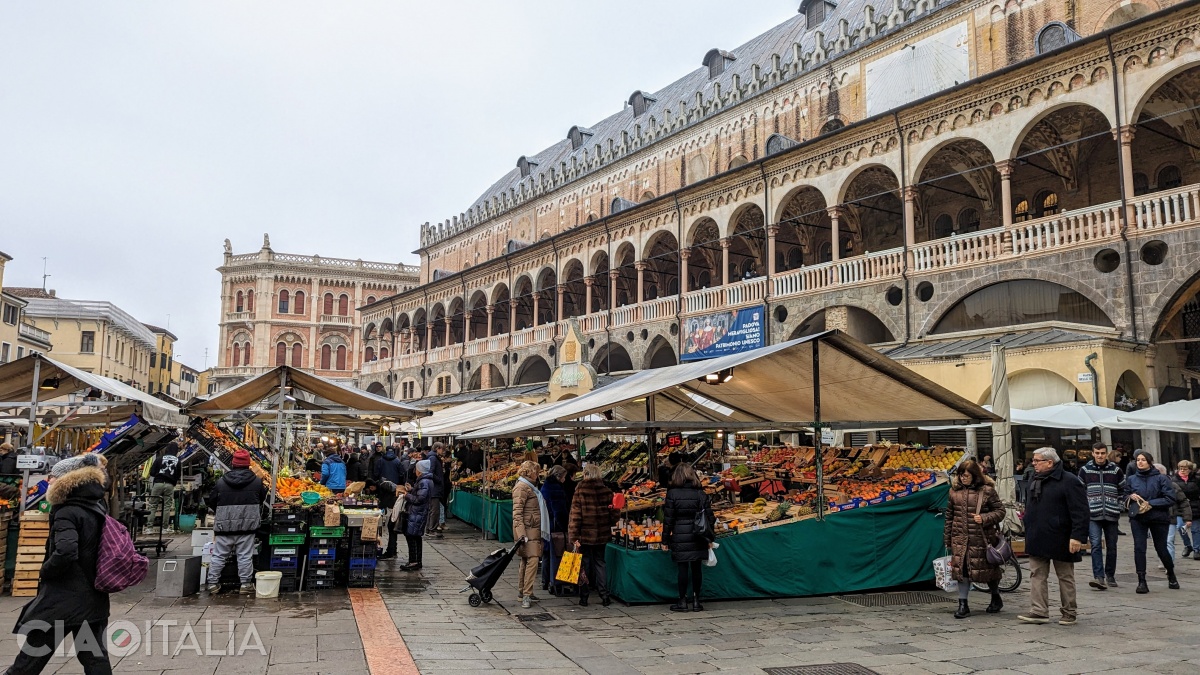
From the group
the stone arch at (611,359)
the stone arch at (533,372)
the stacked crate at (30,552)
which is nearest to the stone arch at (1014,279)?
the stone arch at (611,359)

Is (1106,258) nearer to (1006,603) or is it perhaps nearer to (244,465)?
(1006,603)

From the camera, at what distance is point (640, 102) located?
139 feet

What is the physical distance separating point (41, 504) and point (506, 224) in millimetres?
38168

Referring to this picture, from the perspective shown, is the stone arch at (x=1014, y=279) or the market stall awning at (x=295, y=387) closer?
the market stall awning at (x=295, y=387)

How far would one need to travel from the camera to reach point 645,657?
662 centimetres

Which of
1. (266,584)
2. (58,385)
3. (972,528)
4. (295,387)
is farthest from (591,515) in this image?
(58,385)

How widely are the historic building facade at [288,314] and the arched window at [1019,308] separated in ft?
178

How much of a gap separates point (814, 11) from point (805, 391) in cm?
2637

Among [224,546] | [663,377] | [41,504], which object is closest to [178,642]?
[224,546]

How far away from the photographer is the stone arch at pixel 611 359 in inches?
1190

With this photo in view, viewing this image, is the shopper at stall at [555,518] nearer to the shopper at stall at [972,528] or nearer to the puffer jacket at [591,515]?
the puffer jacket at [591,515]

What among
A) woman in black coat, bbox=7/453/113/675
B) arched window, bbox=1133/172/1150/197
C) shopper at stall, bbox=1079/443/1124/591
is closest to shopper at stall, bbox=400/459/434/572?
woman in black coat, bbox=7/453/113/675

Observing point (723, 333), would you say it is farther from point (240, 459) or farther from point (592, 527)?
point (240, 459)

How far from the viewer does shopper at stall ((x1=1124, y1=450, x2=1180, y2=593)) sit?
30.4 feet
